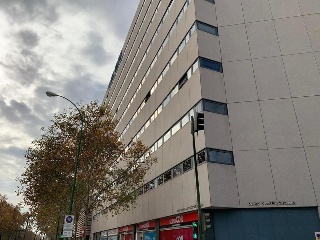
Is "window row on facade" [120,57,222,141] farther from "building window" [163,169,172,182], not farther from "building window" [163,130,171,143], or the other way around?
"building window" [163,169,172,182]

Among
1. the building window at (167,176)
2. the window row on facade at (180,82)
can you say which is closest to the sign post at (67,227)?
the building window at (167,176)

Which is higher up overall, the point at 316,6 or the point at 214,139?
the point at 316,6

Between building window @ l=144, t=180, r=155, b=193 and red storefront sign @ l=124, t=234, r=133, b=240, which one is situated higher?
building window @ l=144, t=180, r=155, b=193

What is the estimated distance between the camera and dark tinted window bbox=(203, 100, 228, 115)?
1975 centimetres

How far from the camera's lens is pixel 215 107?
65.8 ft

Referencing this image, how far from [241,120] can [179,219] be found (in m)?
9.08

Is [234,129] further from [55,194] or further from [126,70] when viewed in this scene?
[126,70]

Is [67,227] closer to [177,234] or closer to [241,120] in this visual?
[177,234]

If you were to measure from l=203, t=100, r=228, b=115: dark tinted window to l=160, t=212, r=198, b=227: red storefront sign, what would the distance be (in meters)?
7.39

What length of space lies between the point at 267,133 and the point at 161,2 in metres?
20.8

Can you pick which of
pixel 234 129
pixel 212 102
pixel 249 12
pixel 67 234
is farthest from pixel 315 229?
pixel 249 12

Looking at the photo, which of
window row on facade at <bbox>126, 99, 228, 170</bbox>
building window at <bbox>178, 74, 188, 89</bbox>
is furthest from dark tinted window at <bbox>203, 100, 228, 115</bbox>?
building window at <bbox>178, 74, 188, 89</bbox>

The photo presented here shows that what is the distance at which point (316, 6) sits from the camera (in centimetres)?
2305

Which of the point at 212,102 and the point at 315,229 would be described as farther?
the point at 212,102
